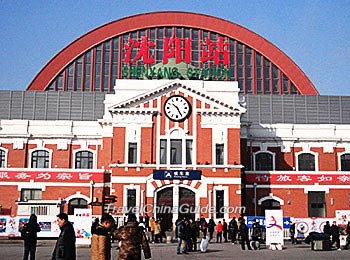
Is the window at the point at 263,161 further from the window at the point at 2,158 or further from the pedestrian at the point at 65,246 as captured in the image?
the pedestrian at the point at 65,246

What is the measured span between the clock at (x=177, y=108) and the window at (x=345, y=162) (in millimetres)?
16642

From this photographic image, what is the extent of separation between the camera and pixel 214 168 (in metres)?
42.1

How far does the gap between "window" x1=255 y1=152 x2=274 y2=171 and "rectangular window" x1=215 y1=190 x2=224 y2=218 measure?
9.13 m

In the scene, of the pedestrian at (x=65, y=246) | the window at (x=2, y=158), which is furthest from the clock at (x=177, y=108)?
the pedestrian at (x=65, y=246)

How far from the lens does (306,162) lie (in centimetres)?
5012

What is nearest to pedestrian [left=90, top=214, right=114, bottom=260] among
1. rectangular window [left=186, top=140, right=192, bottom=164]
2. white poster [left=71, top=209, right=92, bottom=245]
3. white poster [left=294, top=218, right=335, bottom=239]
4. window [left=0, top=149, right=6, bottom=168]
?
A: white poster [left=71, top=209, right=92, bottom=245]

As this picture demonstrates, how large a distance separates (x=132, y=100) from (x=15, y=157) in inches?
537

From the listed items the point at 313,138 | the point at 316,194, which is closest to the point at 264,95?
the point at 313,138

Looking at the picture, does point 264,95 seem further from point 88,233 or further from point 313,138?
point 88,233

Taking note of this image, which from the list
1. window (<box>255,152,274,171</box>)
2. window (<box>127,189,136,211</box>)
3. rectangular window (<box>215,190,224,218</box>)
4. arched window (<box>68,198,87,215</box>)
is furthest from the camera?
window (<box>255,152,274,171</box>)

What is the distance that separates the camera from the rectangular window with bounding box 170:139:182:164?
42.5 m

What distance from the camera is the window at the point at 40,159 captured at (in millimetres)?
48906
